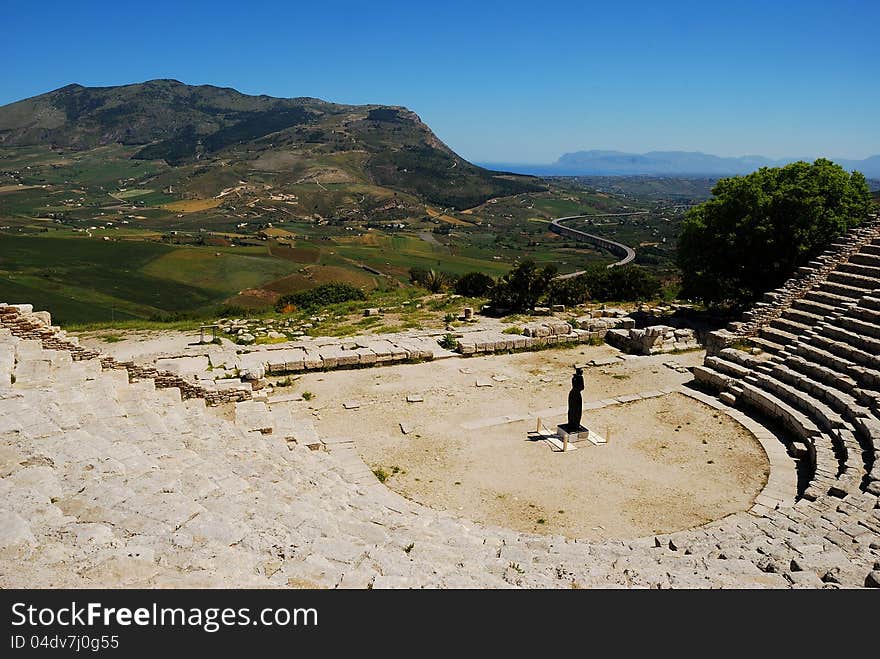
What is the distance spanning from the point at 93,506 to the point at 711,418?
46.7 ft

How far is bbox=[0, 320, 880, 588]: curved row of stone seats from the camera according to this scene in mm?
6160

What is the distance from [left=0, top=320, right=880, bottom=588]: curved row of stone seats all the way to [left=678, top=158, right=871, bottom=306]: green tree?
13635 millimetres

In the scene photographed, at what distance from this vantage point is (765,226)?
2169 centimetres

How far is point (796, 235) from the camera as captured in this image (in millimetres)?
21281

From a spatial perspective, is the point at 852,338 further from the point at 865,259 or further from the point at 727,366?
the point at 865,259

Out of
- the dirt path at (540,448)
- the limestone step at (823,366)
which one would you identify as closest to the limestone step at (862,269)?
the limestone step at (823,366)

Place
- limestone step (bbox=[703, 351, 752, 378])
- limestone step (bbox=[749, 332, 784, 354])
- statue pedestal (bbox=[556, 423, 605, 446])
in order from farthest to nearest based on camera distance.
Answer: limestone step (bbox=[749, 332, 784, 354]) → limestone step (bbox=[703, 351, 752, 378]) → statue pedestal (bbox=[556, 423, 605, 446])

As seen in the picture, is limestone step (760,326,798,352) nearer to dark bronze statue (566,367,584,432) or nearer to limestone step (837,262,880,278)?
limestone step (837,262,880,278)

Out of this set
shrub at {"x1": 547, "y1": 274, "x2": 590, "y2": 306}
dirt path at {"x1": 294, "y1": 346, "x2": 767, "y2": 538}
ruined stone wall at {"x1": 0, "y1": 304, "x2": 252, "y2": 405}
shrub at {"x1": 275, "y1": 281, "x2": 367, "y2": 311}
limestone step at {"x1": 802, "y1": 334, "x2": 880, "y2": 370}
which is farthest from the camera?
shrub at {"x1": 275, "y1": 281, "x2": 367, "y2": 311}

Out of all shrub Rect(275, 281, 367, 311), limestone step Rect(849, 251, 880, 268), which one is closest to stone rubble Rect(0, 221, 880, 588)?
limestone step Rect(849, 251, 880, 268)

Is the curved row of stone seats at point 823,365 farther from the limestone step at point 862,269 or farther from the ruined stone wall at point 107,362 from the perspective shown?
the ruined stone wall at point 107,362

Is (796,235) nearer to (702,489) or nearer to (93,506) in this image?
(702,489)

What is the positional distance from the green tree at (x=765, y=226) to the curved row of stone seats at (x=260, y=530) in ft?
44.7

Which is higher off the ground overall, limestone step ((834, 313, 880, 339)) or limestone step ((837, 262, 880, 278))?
limestone step ((837, 262, 880, 278))
